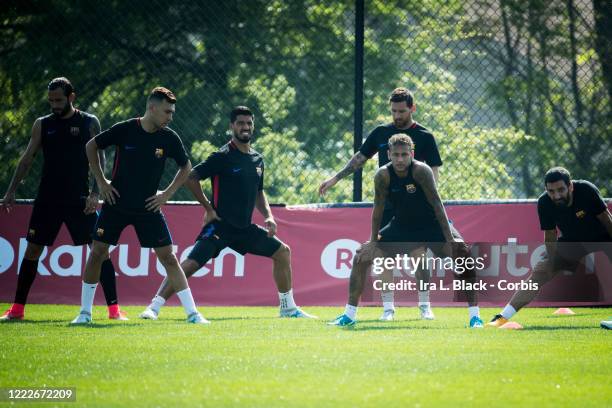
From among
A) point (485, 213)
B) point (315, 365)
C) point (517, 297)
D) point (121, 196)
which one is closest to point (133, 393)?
point (315, 365)

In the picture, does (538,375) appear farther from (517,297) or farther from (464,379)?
(517,297)

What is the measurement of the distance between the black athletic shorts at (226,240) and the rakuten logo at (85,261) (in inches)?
79.6

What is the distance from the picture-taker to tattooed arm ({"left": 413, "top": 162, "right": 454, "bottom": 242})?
9.42 meters

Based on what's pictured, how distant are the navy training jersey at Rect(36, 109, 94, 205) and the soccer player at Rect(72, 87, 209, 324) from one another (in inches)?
33.5

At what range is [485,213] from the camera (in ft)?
41.1

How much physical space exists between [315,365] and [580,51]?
11.5 metres

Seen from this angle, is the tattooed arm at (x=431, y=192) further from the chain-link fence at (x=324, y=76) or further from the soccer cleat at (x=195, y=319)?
the chain-link fence at (x=324, y=76)

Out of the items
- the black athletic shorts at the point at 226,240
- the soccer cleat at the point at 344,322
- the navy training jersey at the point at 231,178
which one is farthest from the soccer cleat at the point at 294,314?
the soccer cleat at the point at 344,322

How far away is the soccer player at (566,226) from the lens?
947 cm

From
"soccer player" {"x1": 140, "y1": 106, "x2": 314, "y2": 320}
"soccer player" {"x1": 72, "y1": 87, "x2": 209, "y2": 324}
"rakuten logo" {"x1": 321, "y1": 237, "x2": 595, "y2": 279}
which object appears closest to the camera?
"soccer player" {"x1": 72, "y1": 87, "x2": 209, "y2": 324}

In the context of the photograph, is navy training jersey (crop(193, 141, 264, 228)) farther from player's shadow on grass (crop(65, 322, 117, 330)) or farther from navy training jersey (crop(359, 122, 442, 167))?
player's shadow on grass (crop(65, 322, 117, 330))

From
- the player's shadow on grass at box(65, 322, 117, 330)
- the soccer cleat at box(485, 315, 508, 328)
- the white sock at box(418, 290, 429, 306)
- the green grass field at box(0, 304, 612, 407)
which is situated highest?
the white sock at box(418, 290, 429, 306)

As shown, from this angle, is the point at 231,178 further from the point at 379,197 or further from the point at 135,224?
the point at 379,197

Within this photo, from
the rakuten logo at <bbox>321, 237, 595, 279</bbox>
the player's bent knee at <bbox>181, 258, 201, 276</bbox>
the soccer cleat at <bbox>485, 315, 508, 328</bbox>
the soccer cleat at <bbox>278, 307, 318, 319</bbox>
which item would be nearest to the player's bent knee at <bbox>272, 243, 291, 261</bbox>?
the soccer cleat at <bbox>278, 307, 318, 319</bbox>
